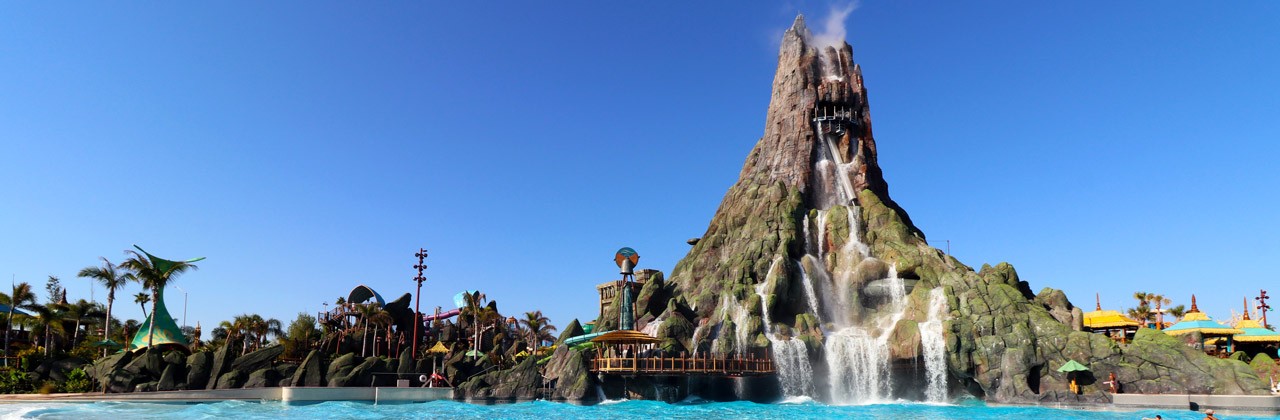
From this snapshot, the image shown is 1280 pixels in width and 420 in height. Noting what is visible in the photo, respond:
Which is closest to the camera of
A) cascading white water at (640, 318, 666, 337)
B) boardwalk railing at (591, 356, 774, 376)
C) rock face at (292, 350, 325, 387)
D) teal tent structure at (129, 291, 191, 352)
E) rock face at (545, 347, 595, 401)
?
rock face at (545, 347, 595, 401)

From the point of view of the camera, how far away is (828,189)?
71.3m

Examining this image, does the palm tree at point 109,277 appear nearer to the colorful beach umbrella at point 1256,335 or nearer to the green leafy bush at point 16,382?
the green leafy bush at point 16,382

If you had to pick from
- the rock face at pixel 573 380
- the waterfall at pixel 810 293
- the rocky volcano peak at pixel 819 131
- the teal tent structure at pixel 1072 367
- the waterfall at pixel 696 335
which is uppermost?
the rocky volcano peak at pixel 819 131

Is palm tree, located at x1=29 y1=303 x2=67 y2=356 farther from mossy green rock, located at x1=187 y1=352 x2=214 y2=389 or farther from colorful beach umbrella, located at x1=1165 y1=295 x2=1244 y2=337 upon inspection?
colorful beach umbrella, located at x1=1165 y1=295 x2=1244 y2=337

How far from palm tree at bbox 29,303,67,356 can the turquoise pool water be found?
19.4 m

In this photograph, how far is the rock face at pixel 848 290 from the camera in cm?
4566

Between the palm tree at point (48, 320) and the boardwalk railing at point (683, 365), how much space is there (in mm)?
40176

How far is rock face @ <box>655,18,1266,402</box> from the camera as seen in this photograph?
45656mm

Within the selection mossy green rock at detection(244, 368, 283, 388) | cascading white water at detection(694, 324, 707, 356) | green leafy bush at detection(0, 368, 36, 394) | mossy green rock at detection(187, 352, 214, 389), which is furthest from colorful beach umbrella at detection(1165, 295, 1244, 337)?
green leafy bush at detection(0, 368, 36, 394)

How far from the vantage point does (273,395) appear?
45156mm

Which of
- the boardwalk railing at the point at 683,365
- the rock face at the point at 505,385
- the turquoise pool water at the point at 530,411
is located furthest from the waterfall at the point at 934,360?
the rock face at the point at 505,385

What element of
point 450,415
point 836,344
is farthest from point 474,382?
point 836,344

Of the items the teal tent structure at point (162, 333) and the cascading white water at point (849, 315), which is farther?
the teal tent structure at point (162, 333)

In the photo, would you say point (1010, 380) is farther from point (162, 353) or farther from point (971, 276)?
point (162, 353)
